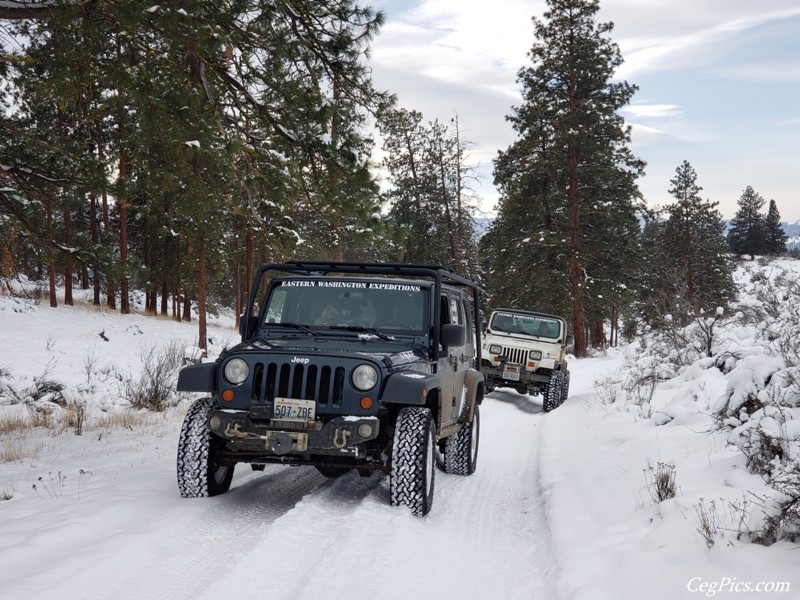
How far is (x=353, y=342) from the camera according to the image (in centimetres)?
573

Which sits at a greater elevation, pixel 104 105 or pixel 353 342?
pixel 104 105

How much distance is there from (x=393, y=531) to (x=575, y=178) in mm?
25332

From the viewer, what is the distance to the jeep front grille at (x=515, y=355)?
13883 millimetres

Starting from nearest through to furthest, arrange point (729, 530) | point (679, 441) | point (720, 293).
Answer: point (729, 530), point (679, 441), point (720, 293)

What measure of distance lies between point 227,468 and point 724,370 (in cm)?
648

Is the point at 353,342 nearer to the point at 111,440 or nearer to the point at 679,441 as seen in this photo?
the point at 679,441

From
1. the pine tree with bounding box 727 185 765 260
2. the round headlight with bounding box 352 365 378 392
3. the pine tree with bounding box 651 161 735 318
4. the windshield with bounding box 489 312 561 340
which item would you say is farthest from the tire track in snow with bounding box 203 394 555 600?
the pine tree with bounding box 727 185 765 260

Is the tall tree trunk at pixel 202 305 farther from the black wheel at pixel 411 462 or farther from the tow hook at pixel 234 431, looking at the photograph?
the black wheel at pixel 411 462

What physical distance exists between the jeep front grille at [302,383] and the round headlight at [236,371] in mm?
159

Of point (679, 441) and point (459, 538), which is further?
point (679, 441)

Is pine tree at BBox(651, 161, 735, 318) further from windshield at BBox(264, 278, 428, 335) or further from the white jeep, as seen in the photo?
windshield at BBox(264, 278, 428, 335)

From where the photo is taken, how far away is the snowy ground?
351 cm

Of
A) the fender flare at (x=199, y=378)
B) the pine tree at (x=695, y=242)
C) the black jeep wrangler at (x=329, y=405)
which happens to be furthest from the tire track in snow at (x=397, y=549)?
the pine tree at (x=695, y=242)

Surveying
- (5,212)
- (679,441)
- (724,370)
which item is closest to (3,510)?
(5,212)
